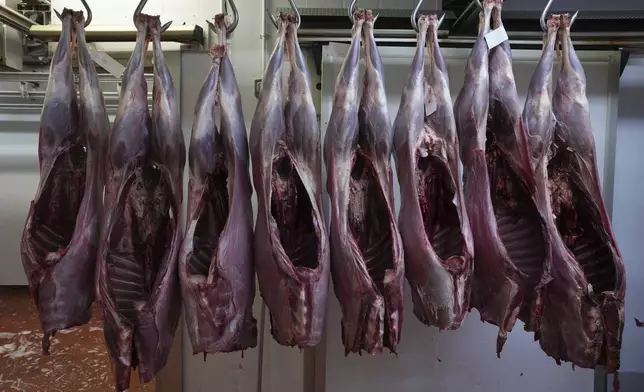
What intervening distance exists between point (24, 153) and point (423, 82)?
7.33 ft

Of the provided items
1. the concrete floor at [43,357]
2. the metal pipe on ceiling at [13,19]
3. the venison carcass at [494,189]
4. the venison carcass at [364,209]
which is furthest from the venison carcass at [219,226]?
the concrete floor at [43,357]

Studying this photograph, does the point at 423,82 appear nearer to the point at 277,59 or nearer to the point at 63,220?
the point at 277,59

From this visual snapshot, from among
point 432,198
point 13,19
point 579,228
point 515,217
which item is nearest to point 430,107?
point 432,198

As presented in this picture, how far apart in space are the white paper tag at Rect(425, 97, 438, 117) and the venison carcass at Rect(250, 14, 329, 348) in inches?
11.7

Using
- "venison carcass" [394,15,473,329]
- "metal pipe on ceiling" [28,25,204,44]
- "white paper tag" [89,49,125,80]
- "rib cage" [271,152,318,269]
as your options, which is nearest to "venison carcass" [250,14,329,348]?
"rib cage" [271,152,318,269]

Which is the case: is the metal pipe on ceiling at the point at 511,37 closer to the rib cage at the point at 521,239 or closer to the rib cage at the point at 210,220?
the rib cage at the point at 210,220

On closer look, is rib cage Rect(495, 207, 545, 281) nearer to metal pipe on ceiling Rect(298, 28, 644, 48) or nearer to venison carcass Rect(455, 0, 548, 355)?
venison carcass Rect(455, 0, 548, 355)

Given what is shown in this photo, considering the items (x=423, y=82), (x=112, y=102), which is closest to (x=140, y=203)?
(x=423, y=82)

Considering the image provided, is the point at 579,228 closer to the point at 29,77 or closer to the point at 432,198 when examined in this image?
the point at 432,198

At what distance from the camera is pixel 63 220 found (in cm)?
130

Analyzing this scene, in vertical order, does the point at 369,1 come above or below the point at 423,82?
above

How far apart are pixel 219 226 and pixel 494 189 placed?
0.77 m

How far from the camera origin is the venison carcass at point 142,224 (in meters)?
1.14

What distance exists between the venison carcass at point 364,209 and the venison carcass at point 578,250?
433 millimetres
